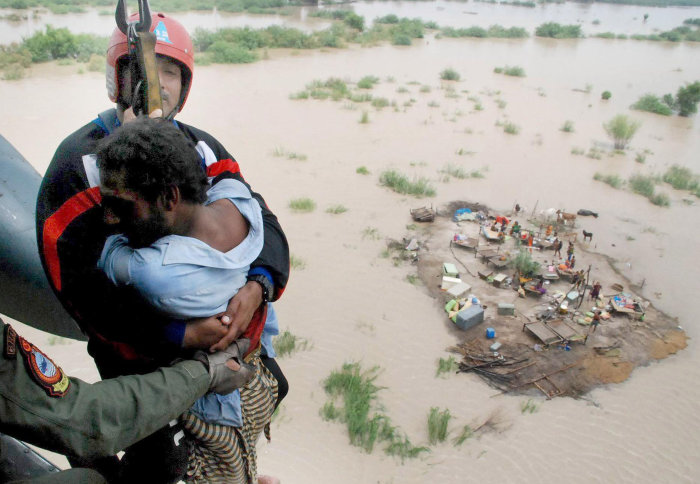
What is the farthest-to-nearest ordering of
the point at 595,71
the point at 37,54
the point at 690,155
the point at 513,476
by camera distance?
the point at 595,71 < the point at 37,54 < the point at 690,155 < the point at 513,476

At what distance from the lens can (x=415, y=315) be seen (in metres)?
5.83

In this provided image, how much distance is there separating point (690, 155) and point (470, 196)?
353 inches

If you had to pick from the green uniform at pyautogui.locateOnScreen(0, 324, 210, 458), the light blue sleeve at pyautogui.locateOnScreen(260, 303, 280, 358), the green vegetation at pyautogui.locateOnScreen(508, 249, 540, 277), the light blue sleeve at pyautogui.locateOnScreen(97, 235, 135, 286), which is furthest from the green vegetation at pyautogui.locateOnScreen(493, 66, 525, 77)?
the green uniform at pyautogui.locateOnScreen(0, 324, 210, 458)

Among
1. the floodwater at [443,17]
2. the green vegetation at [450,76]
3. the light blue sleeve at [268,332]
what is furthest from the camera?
the floodwater at [443,17]

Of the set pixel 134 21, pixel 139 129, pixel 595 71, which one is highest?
pixel 134 21

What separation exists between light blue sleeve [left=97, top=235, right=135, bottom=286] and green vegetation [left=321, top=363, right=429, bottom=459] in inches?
127

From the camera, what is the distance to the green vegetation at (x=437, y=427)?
4.16 meters

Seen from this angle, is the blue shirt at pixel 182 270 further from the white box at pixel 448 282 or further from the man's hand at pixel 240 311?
the white box at pixel 448 282

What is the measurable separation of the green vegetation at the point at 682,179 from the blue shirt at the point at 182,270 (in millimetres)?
12183

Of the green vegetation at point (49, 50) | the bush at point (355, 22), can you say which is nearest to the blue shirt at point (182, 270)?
the green vegetation at point (49, 50)

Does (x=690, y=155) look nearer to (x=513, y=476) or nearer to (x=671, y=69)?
(x=513, y=476)

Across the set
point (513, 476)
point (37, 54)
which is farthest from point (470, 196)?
point (37, 54)

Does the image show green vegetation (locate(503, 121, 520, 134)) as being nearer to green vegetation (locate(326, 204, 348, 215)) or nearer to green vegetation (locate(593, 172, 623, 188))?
green vegetation (locate(593, 172, 623, 188))

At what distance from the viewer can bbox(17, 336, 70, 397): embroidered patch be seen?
48.4 inches
